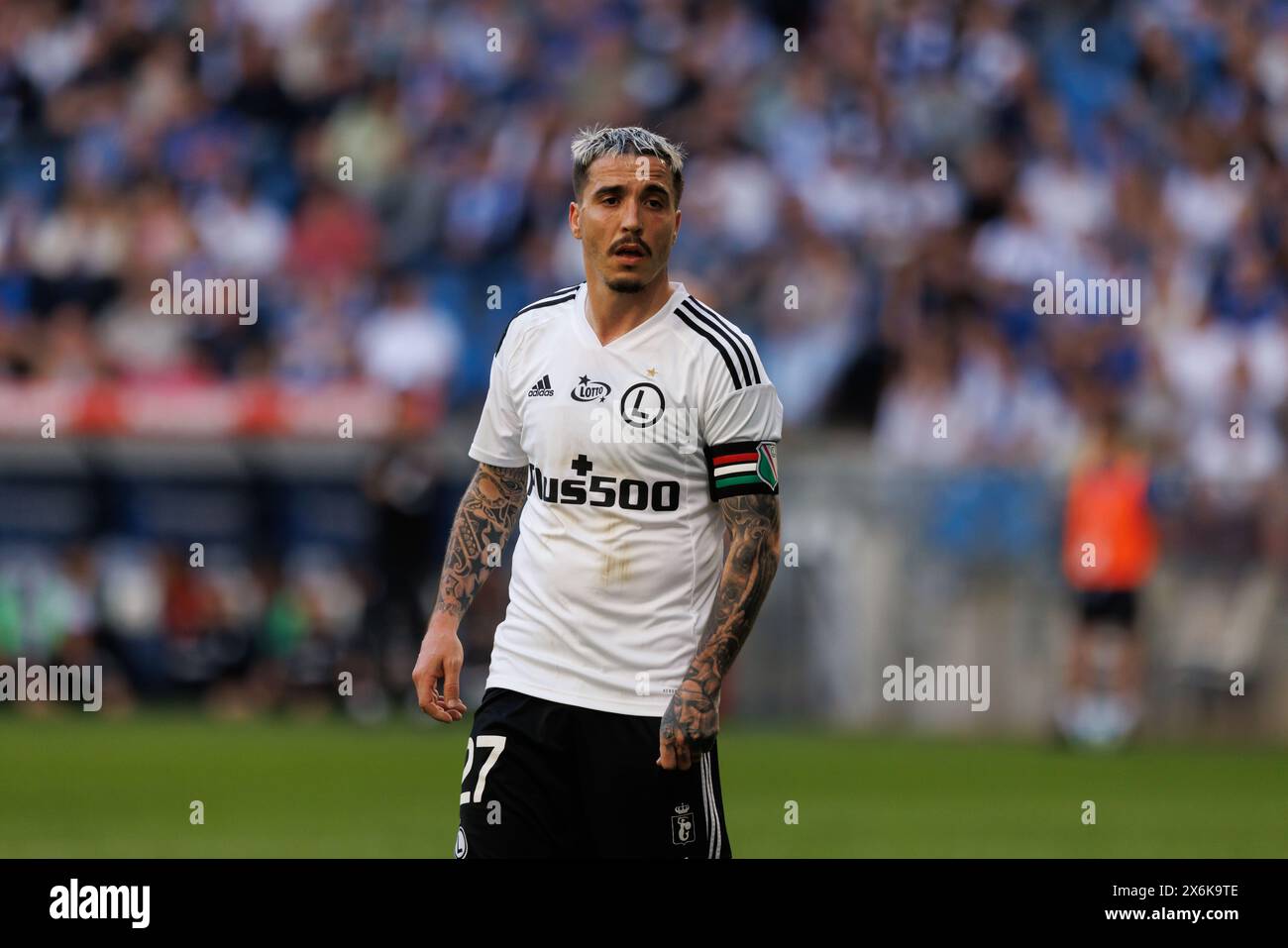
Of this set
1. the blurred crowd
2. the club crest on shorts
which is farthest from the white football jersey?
the blurred crowd

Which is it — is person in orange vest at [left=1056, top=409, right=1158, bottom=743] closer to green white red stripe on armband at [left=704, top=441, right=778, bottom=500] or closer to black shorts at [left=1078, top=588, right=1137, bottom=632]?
black shorts at [left=1078, top=588, right=1137, bottom=632]

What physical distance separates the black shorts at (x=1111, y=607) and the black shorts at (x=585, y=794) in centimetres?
948

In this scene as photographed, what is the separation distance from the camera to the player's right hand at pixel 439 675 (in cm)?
611

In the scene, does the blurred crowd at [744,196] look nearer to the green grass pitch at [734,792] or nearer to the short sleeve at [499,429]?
the green grass pitch at [734,792]

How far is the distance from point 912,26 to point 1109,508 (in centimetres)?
560

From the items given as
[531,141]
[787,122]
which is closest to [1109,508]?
[787,122]

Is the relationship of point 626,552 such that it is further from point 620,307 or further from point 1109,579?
point 1109,579

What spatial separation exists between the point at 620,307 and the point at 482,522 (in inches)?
32.2

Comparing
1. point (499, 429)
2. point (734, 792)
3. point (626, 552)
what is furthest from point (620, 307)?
point (734, 792)

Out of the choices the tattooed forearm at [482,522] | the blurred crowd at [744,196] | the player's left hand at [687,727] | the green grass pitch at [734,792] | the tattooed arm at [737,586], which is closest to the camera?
the player's left hand at [687,727]

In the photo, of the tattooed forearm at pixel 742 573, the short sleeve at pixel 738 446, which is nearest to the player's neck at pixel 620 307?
the short sleeve at pixel 738 446

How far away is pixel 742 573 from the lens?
5.87 meters

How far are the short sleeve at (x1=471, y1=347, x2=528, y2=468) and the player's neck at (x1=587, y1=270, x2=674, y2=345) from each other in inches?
13.0

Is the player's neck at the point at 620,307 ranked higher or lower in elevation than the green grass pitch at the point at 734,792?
higher
